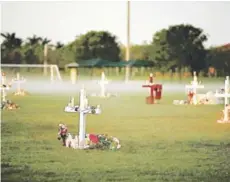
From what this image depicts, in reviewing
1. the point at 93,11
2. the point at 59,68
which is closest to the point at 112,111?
the point at 59,68

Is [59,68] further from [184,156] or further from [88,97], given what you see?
[184,156]

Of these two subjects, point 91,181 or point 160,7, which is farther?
point 160,7

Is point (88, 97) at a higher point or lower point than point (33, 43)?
lower

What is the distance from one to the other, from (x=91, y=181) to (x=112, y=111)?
1.43 feet

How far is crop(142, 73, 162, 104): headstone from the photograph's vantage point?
2795 millimetres

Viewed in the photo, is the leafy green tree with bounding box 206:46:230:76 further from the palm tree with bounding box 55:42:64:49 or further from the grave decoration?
the palm tree with bounding box 55:42:64:49

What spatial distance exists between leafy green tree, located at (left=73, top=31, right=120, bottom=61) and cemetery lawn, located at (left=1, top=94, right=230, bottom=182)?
0.81 feet

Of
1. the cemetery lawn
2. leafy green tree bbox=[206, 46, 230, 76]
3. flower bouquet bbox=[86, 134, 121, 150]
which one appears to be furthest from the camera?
leafy green tree bbox=[206, 46, 230, 76]

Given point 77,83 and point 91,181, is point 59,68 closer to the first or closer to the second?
point 77,83

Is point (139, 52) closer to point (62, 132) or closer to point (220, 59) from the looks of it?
point (220, 59)

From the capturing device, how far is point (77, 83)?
2.77m

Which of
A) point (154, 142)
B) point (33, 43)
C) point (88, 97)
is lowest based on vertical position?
point (154, 142)

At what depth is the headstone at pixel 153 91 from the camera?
2.79m

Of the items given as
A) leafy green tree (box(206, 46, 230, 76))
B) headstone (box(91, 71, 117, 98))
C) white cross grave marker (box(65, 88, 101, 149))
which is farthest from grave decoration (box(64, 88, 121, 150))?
leafy green tree (box(206, 46, 230, 76))
